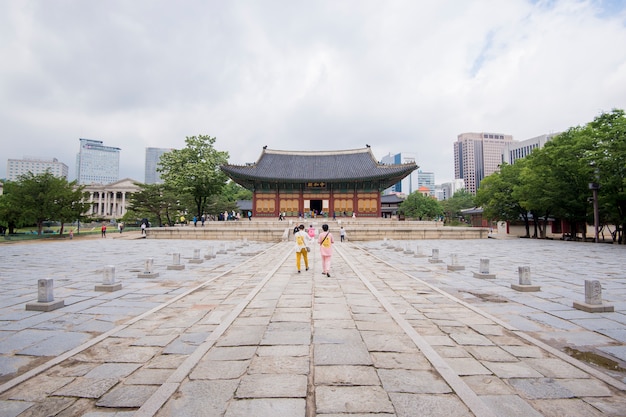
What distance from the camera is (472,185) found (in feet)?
420

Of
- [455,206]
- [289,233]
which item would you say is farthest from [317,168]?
Answer: [455,206]

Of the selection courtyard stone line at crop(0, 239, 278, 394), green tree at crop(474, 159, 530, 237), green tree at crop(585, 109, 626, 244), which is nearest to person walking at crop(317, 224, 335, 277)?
courtyard stone line at crop(0, 239, 278, 394)

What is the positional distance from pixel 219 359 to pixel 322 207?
3395 centimetres

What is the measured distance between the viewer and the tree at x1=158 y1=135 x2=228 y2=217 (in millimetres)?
32719

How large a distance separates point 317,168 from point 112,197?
67.0 m

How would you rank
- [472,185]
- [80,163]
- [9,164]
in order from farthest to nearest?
[80,163], [9,164], [472,185]

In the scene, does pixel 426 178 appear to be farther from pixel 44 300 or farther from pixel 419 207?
pixel 44 300

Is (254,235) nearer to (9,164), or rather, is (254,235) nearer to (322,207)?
(322,207)

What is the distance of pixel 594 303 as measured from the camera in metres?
5.34

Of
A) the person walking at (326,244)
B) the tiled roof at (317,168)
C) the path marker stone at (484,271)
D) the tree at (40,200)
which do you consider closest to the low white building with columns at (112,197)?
the tiled roof at (317,168)

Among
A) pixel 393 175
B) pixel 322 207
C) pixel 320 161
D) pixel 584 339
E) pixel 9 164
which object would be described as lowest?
pixel 584 339

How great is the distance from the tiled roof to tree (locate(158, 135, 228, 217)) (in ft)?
6.99

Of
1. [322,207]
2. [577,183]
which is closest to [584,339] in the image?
[577,183]

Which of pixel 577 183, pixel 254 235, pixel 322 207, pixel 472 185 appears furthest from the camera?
pixel 472 185
